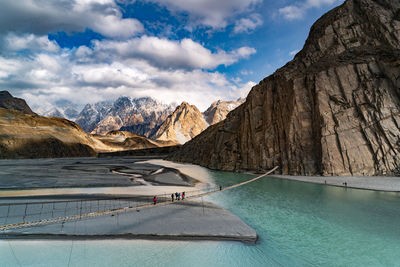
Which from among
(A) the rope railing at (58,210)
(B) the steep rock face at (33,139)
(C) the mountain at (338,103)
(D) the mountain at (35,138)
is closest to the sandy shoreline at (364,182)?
(C) the mountain at (338,103)

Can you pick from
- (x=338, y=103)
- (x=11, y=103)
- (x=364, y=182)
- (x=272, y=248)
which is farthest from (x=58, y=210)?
(x=11, y=103)

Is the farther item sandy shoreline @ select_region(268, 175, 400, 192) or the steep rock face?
the steep rock face

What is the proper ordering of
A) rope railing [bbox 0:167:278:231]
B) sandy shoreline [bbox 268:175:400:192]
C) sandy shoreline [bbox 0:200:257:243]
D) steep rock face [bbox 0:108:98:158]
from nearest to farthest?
1. sandy shoreline [bbox 0:200:257:243]
2. rope railing [bbox 0:167:278:231]
3. sandy shoreline [bbox 268:175:400:192]
4. steep rock face [bbox 0:108:98:158]

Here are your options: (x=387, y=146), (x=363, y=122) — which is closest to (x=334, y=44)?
(x=363, y=122)

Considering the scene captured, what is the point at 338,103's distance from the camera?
134ft

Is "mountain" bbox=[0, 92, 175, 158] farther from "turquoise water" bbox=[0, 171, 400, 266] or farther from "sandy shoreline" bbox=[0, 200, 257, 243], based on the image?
"turquoise water" bbox=[0, 171, 400, 266]

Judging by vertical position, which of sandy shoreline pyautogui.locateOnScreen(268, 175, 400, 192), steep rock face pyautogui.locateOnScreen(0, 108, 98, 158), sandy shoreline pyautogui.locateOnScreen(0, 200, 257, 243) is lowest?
sandy shoreline pyautogui.locateOnScreen(0, 200, 257, 243)

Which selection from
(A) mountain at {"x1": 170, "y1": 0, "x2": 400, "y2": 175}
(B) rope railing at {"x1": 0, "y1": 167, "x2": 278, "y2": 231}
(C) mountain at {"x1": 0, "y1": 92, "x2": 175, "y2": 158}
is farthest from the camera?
(C) mountain at {"x1": 0, "y1": 92, "x2": 175, "y2": 158}

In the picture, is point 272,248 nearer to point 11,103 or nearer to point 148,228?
point 148,228

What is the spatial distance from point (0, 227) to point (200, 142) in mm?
73805

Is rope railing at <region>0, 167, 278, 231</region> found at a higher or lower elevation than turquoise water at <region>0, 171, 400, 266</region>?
higher

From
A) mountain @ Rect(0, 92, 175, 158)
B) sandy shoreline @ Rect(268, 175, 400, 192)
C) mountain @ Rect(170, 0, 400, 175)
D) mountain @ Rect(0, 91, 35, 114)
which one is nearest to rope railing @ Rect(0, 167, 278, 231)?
sandy shoreline @ Rect(268, 175, 400, 192)

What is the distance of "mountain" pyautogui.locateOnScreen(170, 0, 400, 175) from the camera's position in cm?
3731

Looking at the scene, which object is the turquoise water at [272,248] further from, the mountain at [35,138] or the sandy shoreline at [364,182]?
the mountain at [35,138]
